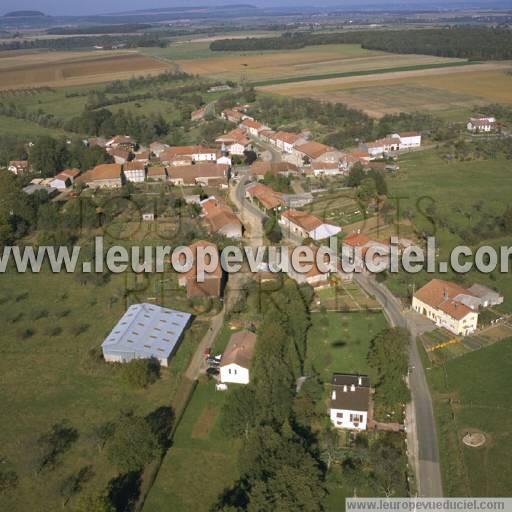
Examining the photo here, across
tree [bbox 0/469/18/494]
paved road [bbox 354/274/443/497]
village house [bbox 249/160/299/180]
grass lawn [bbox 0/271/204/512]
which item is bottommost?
paved road [bbox 354/274/443/497]

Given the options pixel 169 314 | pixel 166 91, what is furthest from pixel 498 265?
pixel 166 91

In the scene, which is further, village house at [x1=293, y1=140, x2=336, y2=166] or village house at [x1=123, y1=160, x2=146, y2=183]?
village house at [x1=293, y1=140, x2=336, y2=166]

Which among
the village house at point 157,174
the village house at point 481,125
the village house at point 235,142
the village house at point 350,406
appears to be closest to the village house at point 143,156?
the village house at point 157,174

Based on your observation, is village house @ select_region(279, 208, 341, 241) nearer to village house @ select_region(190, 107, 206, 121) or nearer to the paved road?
the paved road

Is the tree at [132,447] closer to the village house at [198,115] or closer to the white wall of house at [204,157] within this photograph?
the white wall of house at [204,157]

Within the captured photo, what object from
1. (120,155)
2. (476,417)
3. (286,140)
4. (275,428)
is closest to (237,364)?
(275,428)

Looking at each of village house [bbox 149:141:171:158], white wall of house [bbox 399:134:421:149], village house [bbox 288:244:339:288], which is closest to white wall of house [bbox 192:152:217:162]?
→ village house [bbox 149:141:171:158]

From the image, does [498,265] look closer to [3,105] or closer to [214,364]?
[214,364]
